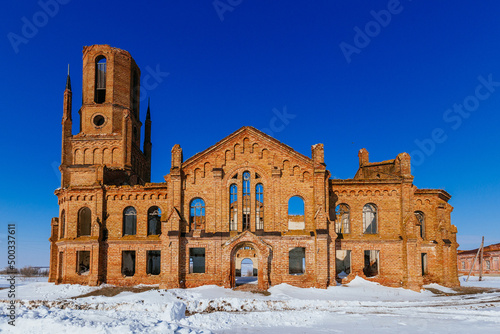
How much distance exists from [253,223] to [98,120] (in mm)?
15879

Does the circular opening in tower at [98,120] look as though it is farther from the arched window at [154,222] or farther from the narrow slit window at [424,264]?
the narrow slit window at [424,264]

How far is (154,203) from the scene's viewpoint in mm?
29844

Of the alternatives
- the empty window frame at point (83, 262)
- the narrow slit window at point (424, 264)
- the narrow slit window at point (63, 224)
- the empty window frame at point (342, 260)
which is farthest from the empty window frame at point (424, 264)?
the narrow slit window at point (63, 224)

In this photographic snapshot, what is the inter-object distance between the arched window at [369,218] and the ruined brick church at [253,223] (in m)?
0.07

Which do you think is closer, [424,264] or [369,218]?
[424,264]

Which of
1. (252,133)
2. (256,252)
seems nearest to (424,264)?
(256,252)

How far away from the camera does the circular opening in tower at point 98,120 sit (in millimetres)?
34406

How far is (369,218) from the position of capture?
30844mm

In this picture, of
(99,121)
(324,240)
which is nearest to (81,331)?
(324,240)

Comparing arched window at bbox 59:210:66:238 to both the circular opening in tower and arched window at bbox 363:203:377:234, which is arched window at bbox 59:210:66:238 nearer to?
the circular opening in tower

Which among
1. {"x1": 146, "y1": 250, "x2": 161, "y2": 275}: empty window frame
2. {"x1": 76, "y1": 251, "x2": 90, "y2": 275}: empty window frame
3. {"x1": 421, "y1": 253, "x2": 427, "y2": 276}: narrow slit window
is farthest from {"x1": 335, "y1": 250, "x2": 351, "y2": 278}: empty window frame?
{"x1": 76, "y1": 251, "x2": 90, "y2": 275}: empty window frame

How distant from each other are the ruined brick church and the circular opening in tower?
4.58m

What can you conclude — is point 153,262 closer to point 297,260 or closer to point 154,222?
point 154,222

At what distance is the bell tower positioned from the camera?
109 ft
